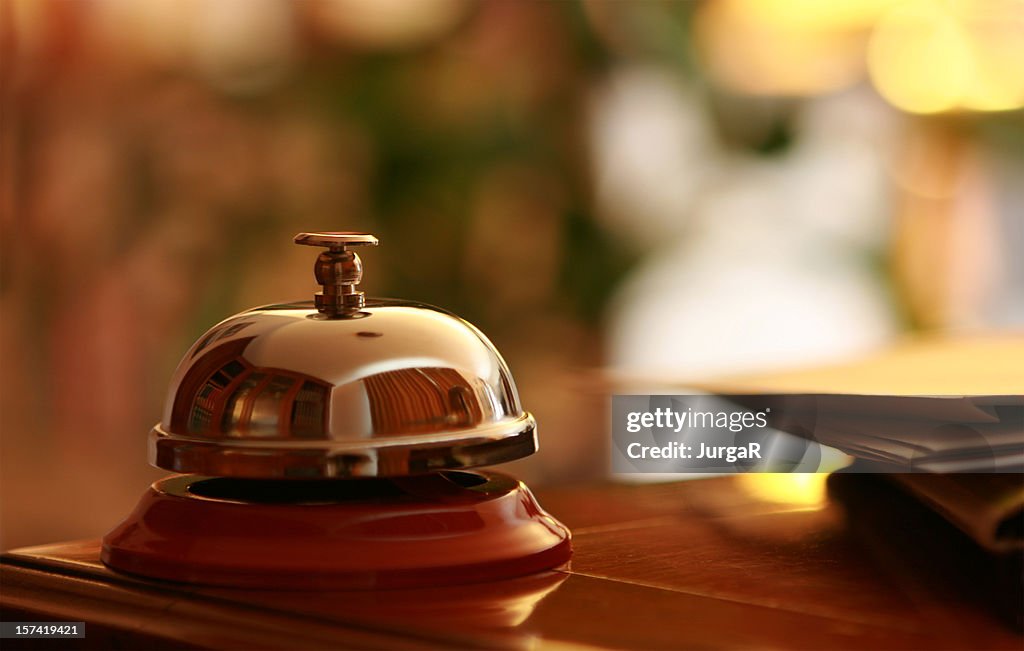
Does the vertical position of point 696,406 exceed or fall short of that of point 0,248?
it falls short

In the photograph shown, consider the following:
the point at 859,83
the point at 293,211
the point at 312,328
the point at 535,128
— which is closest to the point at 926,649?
the point at 312,328

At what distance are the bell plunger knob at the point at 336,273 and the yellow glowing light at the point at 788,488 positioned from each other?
0.91 feet

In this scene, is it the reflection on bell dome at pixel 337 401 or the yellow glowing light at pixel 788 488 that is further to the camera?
the yellow glowing light at pixel 788 488

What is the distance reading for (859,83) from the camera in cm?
224

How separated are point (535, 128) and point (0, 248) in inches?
35.6

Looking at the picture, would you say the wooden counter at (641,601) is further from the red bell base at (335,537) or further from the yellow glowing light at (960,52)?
the yellow glowing light at (960,52)

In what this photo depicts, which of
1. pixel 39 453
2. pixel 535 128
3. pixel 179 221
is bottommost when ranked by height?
pixel 39 453

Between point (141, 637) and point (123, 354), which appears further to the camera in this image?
point (123, 354)

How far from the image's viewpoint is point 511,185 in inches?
77.4

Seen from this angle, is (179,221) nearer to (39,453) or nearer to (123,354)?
(123,354)

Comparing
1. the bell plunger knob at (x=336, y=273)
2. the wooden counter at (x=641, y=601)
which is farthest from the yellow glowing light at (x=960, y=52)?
the bell plunger knob at (x=336, y=273)

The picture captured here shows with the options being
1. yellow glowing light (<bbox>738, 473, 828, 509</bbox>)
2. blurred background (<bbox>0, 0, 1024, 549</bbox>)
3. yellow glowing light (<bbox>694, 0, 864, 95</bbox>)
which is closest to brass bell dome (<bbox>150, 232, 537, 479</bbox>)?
yellow glowing light (<bbox>738, 473, 828, 509</bbox>)

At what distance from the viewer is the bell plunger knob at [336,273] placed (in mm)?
468

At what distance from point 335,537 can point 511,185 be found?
5.19ft
